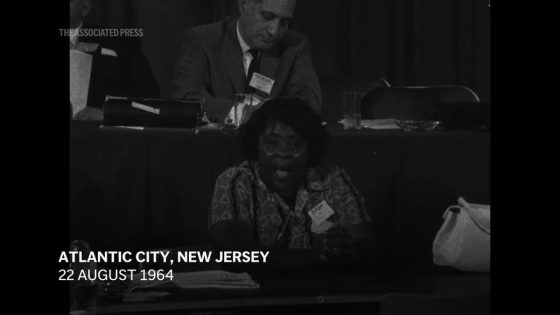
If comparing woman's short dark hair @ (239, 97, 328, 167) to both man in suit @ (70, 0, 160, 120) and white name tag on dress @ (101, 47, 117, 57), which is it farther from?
white name tag on dress @ (101, 47, 117, 57)

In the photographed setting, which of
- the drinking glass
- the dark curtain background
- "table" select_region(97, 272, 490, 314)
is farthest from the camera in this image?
the dark curtain background

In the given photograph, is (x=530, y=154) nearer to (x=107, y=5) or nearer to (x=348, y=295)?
(x=348, y=295)

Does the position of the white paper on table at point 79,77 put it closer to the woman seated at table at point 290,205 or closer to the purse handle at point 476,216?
the woman seated at table at point 290,205

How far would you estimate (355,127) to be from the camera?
110 inches

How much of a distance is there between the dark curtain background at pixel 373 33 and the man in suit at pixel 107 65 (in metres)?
0.65

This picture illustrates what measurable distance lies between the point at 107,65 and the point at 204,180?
3.34 ft

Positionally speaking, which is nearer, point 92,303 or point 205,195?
point 92,303

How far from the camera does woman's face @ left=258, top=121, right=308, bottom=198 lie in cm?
250

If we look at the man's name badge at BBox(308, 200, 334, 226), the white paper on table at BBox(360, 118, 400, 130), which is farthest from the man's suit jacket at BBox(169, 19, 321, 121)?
the man's name badge at BBox(308, 200, 334, 226)

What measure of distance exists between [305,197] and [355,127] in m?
0.41

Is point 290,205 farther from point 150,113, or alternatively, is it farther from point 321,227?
point 150,113

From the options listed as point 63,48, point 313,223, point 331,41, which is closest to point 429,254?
point 313,223

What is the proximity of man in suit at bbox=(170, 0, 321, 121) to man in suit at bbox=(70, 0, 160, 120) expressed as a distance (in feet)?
0.54

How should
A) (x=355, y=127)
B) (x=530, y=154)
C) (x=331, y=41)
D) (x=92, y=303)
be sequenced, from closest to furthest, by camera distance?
(x=530, y=154) → (x=92, y=303) → (x=355, y=127) → (x=331, y=41)
